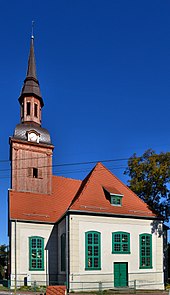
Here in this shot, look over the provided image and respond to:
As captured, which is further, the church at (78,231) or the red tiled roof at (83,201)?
the red tiled roof at (83,201)

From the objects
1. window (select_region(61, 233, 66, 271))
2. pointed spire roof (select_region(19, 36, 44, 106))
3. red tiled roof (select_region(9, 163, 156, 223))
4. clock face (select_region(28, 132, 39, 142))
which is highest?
pointed spire roof (select_region(19, 36, 44, 106))

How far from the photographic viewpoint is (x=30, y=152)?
37594 millimetres

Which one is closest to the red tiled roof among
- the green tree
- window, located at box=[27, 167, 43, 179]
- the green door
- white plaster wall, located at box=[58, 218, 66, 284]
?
white plaster wall, located at box=[58, 218, 66, 284]

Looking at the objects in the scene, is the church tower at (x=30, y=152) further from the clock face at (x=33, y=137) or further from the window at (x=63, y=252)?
the window at (x=63, y=252)

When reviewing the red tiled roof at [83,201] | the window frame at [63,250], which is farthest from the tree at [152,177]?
the window frame at [63,250]

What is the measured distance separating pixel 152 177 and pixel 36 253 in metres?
13.0

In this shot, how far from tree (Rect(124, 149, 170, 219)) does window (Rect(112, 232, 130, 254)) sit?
22.2 ft

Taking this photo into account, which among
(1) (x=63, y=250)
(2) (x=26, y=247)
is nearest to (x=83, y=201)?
(1) (x=63, y=250)

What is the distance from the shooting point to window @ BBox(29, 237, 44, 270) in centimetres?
3197

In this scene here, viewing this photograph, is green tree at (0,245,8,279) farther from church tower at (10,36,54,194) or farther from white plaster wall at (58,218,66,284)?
white plaster wall at (58,218,66,284)

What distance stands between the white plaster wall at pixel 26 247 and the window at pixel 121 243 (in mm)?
6626

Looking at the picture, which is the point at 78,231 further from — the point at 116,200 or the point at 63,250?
the point at 116,200

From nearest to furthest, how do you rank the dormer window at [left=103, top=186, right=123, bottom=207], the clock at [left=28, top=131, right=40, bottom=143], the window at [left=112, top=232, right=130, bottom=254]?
1. the window at [left=112, top=232, right=130, bottom=254]
2. the dormer window at [left=103, top=186, right=123, bottom=207]
3. the clock at [left=28, top=131, right=40, bottom=143]

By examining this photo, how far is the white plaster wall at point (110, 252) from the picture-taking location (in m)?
27.8
